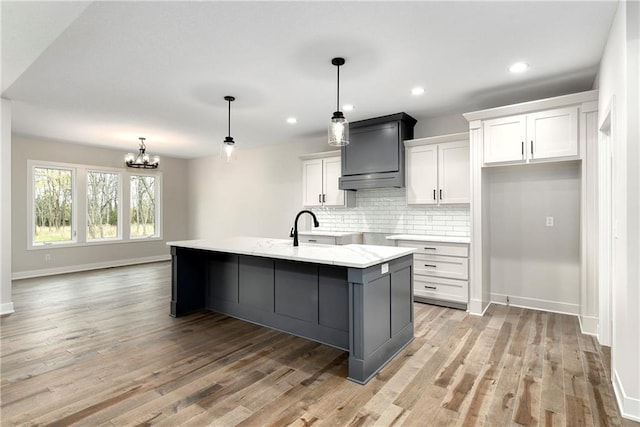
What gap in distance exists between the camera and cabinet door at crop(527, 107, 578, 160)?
11.3 feet

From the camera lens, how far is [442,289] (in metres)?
4.26

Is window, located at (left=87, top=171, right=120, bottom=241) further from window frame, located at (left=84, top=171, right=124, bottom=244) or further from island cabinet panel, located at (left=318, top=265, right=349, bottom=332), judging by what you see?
island cabinet panel, located at (left=318, top=265, right=349, bottom=332)

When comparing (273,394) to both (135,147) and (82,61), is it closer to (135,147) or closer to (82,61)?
(82,61)

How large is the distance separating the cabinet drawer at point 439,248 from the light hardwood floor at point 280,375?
0.74m

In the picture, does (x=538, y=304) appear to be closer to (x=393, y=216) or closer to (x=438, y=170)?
(x=438, y=170)

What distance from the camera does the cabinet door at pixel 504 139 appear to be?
371cm

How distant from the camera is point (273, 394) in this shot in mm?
2289

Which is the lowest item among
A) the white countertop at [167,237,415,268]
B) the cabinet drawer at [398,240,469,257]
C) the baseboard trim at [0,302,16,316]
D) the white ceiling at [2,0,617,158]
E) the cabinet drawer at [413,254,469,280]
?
the baseboard trim at [0,302,16,316]

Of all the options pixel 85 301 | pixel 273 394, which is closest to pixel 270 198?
pixel 85 301

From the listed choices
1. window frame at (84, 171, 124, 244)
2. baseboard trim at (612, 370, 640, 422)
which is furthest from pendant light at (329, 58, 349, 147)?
window frame at (84, 171, 124, 244)

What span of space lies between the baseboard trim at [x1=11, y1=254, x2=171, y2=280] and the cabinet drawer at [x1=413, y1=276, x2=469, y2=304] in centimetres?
644

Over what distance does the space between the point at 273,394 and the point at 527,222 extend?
145 inches

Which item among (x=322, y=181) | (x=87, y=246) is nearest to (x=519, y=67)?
(x=322, y=181)

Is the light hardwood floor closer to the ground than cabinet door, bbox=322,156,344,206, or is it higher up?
closer to the ground
